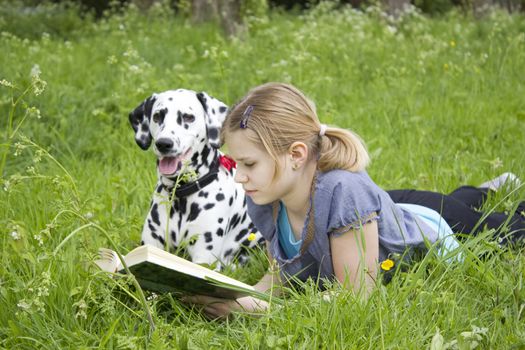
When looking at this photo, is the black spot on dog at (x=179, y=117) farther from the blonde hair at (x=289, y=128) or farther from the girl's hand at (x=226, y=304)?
the girl's hand at (x=226, y=304)

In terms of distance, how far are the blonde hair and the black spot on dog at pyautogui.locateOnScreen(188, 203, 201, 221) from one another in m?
0.50

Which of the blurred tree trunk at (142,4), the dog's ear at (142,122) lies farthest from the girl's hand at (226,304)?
the blurred tree trunk at (142,4)

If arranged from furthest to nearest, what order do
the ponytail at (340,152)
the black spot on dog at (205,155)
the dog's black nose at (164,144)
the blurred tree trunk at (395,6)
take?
the blurred tree trunk at (395,6) < the black spot on dog at (205,155) < the dog's black nose at (164,144) < the ponytail at (340,152)

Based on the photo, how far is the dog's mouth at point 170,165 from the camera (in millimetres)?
3443

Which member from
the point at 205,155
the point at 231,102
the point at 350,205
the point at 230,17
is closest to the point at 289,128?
the point at 350,205

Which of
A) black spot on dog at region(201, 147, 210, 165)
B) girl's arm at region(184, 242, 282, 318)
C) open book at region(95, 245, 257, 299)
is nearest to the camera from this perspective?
open book at region(95, 245, 257, 299)

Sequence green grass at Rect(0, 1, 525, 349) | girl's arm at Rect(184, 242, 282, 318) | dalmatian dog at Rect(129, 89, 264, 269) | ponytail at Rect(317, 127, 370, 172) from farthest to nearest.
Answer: dalmatian dog at Rect(129, 89, 264, 269) < ponytail at Rect(317, 127, 370, 172) < girl's arm at Rect(184, 242, 282, 318) < green grass at Rect(0, 1, 525, 349)

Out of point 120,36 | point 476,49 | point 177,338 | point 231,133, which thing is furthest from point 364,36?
point 177,338

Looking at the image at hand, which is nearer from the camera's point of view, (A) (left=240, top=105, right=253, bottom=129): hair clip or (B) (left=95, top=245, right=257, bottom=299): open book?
(B) (left=95, top=245, right=257, bottom=299): open book

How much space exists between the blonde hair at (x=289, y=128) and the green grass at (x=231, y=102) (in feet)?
1.78

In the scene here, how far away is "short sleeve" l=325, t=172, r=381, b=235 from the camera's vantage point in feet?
9.91

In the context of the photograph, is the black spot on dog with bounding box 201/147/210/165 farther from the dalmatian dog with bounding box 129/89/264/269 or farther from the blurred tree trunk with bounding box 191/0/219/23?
the blurred tree trunk with bounding box 191/0/219/23

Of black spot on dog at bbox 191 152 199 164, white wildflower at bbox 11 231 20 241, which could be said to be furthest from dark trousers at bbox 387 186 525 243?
white wildflower at bbox 11 231 20 241

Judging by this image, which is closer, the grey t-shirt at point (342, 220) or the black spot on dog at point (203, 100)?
the grey t-shirt at point (342, 220)
